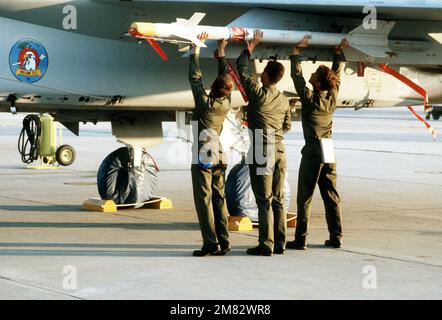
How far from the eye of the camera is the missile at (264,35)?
31.9 ft

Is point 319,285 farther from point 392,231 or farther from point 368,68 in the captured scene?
point 368,68

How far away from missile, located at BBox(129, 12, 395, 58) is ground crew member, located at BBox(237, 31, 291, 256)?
621 millimetres

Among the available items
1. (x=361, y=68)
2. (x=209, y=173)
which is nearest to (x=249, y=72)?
(x=209, y=173)

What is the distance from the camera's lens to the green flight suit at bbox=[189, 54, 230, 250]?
981cm

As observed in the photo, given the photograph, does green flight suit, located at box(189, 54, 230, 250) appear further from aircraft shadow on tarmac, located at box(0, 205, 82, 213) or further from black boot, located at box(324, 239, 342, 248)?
aircraft shadow on tarmac, located at box(0, 205, 82, 213)

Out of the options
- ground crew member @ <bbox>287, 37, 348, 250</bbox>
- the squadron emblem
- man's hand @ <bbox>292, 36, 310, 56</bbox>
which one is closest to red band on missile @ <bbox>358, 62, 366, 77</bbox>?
man's hand @ <bbox>292, 36, 310, 56</bbox>

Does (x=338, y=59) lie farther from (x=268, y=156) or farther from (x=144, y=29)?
(x=144, y=29)

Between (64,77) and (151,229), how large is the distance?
2129 millimetres

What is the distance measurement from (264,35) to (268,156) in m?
1.67

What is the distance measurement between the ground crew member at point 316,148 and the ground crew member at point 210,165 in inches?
35.7

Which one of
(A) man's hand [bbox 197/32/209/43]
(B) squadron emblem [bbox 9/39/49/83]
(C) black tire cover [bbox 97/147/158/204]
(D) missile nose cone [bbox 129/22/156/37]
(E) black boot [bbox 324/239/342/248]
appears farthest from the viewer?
(C) black tire cover [bbox 97/147/158/204]

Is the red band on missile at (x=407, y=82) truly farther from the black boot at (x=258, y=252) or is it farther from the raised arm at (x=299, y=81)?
the black boot at (x=258, y=252)

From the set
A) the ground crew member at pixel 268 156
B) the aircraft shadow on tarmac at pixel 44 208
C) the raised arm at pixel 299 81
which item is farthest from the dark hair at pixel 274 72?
the aircraft shadow on tarmac at pixel 44 208

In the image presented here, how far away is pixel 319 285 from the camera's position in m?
8.48
